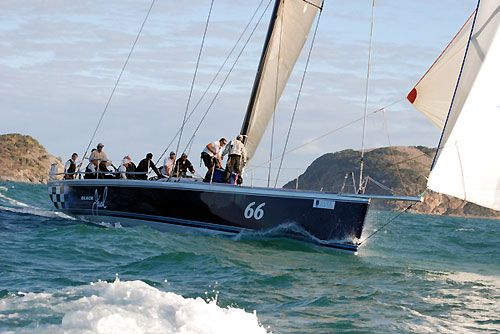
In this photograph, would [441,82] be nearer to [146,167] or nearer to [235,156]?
[235,156]

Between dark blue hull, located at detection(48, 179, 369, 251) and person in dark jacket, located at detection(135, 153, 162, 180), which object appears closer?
dark blue hull, located at detection(48, 179, 369, 251)

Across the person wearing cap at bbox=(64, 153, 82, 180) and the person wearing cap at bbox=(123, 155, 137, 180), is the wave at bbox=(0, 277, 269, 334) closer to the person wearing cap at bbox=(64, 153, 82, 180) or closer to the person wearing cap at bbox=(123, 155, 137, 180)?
the person wearing cap at bbox=(123, 155, 137, 180)

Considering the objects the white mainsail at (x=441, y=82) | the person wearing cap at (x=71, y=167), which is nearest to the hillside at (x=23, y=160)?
the person wearing cap at (x=71, y=167)

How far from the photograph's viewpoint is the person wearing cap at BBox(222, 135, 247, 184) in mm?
14047

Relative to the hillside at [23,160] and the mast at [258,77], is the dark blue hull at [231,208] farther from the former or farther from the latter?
the hillside at [23,160]

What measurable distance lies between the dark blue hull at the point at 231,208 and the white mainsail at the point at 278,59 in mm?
1848

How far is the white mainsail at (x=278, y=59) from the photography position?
14680 mm

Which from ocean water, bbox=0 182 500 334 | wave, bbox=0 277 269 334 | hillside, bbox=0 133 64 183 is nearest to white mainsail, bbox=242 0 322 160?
ocean water, bbox=0 182 500 334

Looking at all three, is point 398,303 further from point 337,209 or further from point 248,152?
point 248,152

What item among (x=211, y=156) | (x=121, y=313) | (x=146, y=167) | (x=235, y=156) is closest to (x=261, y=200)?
(x=235, y=156)

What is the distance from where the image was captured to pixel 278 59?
48.8 feet

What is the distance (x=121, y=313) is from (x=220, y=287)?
2.50 metres

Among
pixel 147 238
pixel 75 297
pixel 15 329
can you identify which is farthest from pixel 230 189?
pixel 15 329

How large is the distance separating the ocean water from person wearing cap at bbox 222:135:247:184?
59.7 inches
